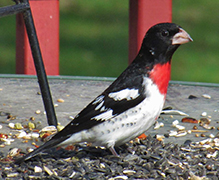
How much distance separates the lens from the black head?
10.9 feet

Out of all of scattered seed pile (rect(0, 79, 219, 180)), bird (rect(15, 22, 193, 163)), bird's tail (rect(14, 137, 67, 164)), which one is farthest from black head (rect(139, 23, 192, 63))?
bird's tail (rect(14, 137, 67, 164))

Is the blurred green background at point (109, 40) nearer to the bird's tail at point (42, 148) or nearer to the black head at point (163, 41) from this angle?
the black head at point (163, 41)

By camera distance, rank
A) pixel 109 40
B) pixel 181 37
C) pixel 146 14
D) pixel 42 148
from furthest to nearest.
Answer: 1. pixel 109 40
2. pixel 146 14
3. pixel 181 37
4. pixel 42 148

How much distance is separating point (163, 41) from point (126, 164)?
81cm

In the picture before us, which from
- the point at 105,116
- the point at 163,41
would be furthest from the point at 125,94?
the point at 163,41

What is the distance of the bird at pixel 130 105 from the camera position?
320 centimetres

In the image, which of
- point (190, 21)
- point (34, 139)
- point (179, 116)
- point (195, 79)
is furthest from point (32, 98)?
point (190, 21)

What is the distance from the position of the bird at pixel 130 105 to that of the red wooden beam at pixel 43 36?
7.55 feet

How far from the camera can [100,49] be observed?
991 centimetres

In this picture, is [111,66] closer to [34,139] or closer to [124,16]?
[124,16]

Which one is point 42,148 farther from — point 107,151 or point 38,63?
point 38,63

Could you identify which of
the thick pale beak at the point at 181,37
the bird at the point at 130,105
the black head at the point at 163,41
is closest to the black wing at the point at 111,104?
the bird at the point at 130,105

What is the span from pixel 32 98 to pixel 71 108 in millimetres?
421

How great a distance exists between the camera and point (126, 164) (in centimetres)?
319
